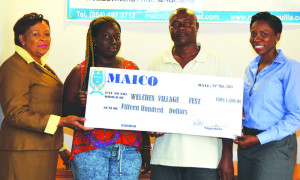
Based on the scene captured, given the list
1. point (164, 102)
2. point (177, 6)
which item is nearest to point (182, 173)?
point (164, 102)

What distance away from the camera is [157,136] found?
2.17 m

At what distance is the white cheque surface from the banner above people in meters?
1.79

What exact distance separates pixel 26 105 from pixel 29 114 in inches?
3.3

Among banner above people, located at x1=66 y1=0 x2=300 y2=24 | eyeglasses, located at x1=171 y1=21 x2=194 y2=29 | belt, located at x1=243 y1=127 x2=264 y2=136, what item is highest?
banner above people, located at x1=66 y1=0 x2=300 y2=24

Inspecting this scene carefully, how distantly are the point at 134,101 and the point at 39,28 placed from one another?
96 centimetres

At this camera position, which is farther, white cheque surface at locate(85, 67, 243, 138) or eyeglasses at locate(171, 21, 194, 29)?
eyeglasses at locate(171, 21, 194, 29)

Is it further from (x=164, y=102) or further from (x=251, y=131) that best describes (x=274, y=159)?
(x=164, y=102)

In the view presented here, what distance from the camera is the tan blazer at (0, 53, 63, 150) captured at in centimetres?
221

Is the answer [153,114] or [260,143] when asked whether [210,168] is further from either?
[153,114]

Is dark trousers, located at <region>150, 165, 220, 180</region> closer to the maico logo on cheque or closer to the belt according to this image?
the belt

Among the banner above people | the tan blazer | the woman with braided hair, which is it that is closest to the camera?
the woman with braided hair

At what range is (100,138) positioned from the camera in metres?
2.16

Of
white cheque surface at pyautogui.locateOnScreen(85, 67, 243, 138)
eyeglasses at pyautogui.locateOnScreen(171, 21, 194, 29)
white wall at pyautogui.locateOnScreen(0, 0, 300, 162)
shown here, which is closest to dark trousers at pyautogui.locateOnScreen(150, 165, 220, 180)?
white cheque surface at pyautogui.locateOnScreen(85, 67, 243, 138)

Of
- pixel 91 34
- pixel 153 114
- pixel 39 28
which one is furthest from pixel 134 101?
pixel 39 28
